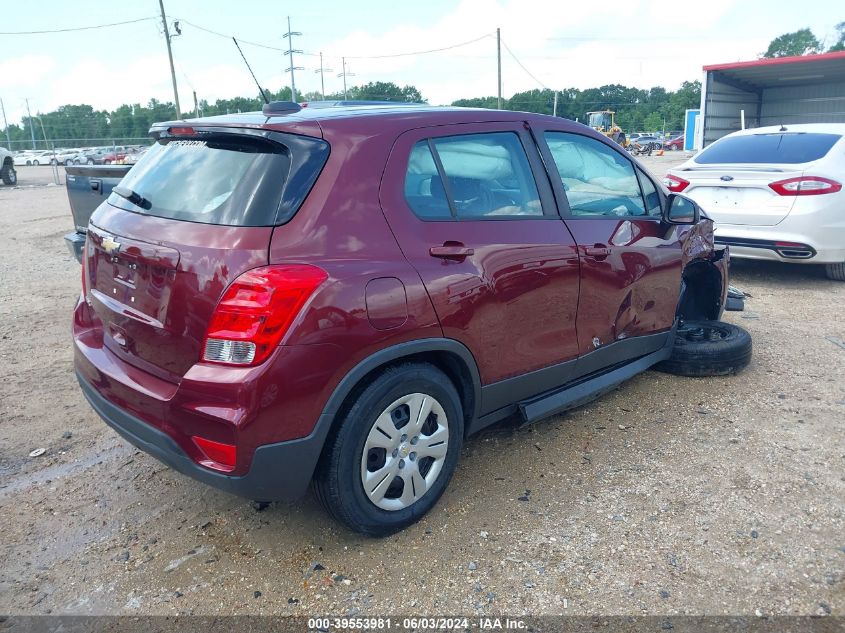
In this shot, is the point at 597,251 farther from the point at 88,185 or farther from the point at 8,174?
the point at 8,174

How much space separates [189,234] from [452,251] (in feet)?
3.52

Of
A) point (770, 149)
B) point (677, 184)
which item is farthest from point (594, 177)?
point (770, 149)

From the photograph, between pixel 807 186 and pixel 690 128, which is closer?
pixel 807 186

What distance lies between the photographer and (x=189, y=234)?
261 cm

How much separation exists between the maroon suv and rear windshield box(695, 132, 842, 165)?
452 centimetres

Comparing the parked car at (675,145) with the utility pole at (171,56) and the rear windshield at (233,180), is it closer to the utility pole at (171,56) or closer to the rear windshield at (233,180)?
the utility pole at (171,56)

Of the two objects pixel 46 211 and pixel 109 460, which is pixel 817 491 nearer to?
pixel 109 460

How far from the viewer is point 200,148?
9.64 feet

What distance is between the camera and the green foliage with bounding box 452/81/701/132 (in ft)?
252

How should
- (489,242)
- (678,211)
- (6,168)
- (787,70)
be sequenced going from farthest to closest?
(6,168)
(787,70)
(678,211)
(489,242)

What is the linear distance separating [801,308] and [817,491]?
3.75 metres

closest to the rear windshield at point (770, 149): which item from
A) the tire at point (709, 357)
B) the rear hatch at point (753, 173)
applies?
the rear hatch at point (753, 173)

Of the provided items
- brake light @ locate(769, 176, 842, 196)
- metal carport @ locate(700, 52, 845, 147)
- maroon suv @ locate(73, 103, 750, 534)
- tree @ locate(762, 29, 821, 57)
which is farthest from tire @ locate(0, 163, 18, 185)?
tree @ locate(762, 29, 821, 57)

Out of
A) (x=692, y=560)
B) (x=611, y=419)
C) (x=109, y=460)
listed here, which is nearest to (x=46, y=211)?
(x=109, y=460)
